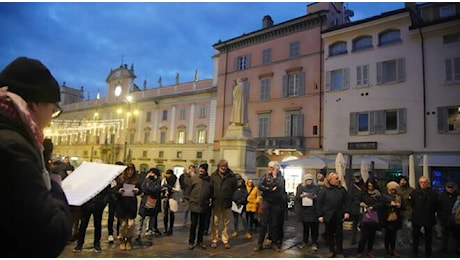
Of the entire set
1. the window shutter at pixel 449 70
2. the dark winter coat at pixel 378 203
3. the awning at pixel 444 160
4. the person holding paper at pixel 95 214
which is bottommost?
the person holding paper at pixel 95 214

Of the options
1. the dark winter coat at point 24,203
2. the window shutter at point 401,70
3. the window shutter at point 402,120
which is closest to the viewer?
the dark winter coat at point 24,203

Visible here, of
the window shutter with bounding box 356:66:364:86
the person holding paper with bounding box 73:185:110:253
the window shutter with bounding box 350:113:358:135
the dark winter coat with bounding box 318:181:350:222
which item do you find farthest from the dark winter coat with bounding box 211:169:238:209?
the window shutter with bounding box 356:66:364:86

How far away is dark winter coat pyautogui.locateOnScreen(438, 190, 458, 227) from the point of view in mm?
8594

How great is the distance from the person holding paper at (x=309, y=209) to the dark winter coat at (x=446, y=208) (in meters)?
3.22

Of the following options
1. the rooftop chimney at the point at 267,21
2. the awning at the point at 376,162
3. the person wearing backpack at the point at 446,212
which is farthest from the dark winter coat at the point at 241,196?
the rooftop chimney at the point at 267,21

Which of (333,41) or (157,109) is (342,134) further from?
(157,109)

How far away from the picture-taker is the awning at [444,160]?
19828 mm

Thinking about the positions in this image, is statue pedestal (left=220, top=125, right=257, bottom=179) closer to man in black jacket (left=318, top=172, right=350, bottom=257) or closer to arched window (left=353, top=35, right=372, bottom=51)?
man in black jacket (left=318, top=172, right=350, bottom=257)

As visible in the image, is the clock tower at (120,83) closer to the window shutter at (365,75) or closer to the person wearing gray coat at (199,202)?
the window shutter at (365,75)

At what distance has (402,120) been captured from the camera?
22.2 meters

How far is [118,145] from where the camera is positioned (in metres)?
46.3

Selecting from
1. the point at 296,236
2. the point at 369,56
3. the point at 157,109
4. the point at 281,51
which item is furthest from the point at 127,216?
the point at 157,109

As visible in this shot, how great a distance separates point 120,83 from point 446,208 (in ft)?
A: 150

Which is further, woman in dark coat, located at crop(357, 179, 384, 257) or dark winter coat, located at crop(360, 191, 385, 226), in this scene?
dark winter coat, located at crop(360, 191, 385, 226)
